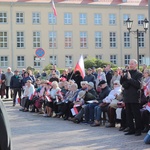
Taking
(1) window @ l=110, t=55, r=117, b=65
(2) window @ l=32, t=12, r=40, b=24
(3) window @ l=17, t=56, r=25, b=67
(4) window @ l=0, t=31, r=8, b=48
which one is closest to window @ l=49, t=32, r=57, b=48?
(2) window @ l=32, t=12, r=40, b=24

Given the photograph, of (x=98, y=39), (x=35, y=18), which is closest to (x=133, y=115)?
(x=35, y=18)

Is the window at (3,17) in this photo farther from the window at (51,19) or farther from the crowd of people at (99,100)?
the crowd of people at (99,100)

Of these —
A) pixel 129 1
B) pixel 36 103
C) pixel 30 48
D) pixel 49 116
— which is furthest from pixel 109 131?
pixel 129 1

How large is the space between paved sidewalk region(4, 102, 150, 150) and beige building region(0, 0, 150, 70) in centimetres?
5012

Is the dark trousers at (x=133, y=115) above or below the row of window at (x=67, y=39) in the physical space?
below

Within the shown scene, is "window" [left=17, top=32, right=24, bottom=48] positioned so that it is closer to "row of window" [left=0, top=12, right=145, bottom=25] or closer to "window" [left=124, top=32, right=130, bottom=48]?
"row of window" [left=0, top=12, right=145, bottom=25]

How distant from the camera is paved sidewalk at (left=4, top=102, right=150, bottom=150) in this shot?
9297mm

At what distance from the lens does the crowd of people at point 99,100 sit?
1066cm

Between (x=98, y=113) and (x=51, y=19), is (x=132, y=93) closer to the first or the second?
(x=98, y=113)

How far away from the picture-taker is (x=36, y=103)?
1777 cm

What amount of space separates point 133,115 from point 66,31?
5525 cm

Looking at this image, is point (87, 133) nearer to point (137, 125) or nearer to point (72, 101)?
point (137, 125)

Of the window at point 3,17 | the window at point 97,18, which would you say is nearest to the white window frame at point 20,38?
the window at point 3,17

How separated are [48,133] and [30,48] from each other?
53652 millimetres
